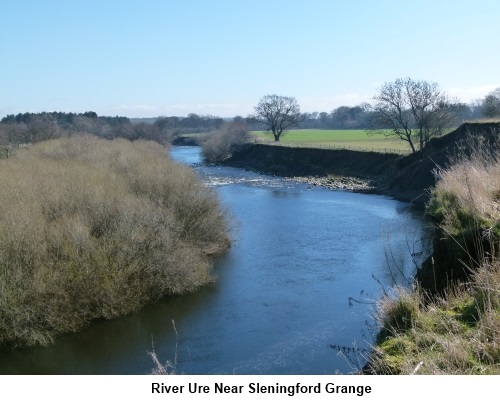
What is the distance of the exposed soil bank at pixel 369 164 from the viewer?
43.9m

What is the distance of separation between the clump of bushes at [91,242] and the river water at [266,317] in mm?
696

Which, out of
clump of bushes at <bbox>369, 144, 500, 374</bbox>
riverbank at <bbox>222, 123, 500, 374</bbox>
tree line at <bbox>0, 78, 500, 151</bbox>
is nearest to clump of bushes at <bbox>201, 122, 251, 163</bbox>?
tree line at <bbox>0, 78, 500, 151</bbox>

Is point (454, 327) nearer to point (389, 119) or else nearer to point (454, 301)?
point (454, 301)

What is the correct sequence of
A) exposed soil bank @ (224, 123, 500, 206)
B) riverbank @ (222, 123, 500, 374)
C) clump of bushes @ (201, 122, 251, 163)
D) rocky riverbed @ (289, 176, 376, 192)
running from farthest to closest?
clump of bushes @ (201, 122, 251, 163) → rocky riverbed @ (289, 176, 376, 192) → exposed soil bank @ (224, 123, 500, 206) → riverbank @ (222, 123, 500, 374)

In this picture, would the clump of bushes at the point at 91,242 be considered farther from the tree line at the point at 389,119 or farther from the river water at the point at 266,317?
the tree line at the point at 389,119

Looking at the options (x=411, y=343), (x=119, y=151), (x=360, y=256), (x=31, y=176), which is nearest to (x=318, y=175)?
(x=119, y=151)

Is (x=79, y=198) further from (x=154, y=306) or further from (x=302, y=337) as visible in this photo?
(x=302, y=337)

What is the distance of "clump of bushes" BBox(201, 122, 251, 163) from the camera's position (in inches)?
3137

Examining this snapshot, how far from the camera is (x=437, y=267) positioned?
12547 mm

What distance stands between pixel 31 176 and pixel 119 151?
13117 mm

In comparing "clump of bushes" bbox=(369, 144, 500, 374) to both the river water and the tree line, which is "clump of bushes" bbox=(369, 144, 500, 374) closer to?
the river water

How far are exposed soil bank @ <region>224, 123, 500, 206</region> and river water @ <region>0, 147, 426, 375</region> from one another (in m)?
9.97

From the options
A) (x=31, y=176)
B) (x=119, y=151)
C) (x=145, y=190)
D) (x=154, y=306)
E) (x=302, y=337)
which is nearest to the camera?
(x=302, y=337)

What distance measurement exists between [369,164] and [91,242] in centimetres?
4305
